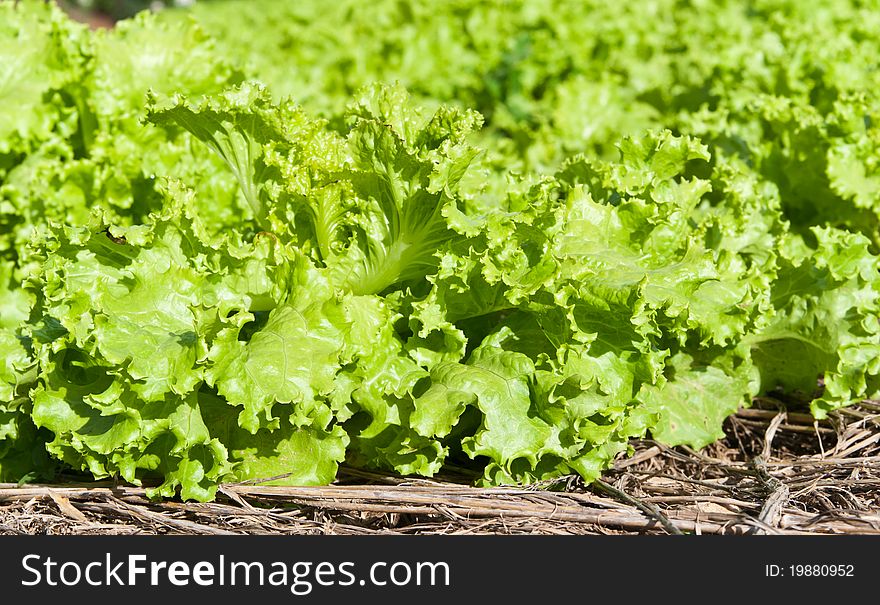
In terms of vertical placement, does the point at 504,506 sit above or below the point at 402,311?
below

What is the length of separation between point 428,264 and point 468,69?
14.0 ft

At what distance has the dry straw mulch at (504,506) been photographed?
2973mm

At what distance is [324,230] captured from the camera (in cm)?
328

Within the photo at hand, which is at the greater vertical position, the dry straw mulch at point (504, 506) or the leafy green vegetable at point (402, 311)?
the leafy green vegetable at point (402, 311)

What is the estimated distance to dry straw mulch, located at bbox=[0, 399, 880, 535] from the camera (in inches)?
117

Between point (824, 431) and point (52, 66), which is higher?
point (52, 66)

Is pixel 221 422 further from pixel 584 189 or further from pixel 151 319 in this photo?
pixel 584 189

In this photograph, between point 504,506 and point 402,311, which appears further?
point 402,311

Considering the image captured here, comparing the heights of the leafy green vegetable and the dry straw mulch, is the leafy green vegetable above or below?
above

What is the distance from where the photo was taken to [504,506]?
305 centimetres
